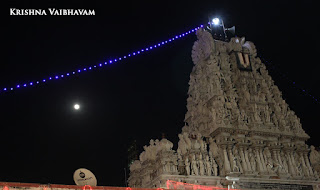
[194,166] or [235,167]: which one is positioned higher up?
[194,166]

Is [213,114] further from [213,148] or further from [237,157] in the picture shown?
[237,157]

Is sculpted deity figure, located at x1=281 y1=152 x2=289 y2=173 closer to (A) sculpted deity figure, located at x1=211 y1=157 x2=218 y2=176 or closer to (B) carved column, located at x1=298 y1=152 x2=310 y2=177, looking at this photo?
(B) carved column, located at x1=298 y1=152 x2=310 y2=177

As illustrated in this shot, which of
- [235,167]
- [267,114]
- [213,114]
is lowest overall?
[235,167]

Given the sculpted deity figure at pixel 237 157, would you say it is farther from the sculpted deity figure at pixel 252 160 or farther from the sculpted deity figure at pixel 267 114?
the sculpted deity figure at pixel 267 114

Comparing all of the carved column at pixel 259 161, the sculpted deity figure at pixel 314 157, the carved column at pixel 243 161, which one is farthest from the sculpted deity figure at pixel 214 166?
the sculpted deity figure at pixel 314 157

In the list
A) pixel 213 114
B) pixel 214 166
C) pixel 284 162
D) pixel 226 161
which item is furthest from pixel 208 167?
pixel 284 162

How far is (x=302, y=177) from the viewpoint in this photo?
26.8 meters

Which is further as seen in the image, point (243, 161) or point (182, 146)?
point (243, 161)

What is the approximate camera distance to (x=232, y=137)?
26391mm

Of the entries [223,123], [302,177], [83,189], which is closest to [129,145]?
[223,123]

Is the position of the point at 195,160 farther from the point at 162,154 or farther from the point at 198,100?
the point at 198,100

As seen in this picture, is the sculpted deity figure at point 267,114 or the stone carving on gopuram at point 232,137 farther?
the sculpted deity figure at point 267,114

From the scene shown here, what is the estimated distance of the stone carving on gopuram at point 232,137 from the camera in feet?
78.2

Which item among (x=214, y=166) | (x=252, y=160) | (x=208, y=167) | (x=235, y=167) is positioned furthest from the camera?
(x=252, y=160)
